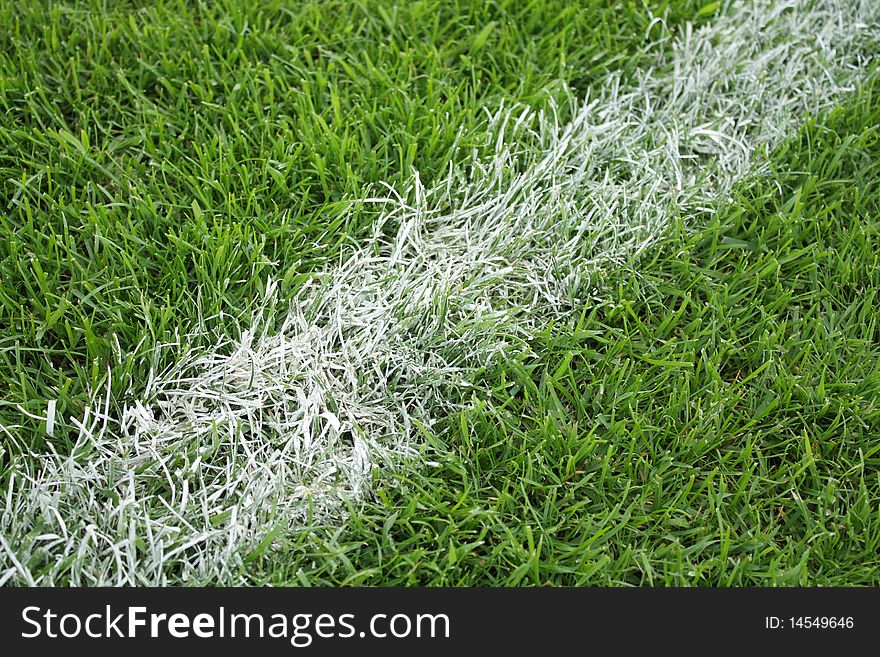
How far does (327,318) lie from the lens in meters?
2.23

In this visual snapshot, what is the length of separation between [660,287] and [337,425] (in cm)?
97

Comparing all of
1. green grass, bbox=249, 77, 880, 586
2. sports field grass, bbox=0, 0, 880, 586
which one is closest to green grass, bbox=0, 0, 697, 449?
sports field grass, bbox=0, 0, 880, 586

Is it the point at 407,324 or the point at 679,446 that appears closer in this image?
the point at 679,446

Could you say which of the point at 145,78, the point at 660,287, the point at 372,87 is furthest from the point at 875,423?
the point at 145,78

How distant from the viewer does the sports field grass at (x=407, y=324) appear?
1904 millimetres

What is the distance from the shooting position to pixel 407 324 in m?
2.19

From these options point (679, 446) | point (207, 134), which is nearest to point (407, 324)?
point (679, 446)

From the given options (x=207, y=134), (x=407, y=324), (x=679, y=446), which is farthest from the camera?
(x=207, y=134)

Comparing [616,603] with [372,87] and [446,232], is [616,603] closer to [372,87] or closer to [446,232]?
[446,232]

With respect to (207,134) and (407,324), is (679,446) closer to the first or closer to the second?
(407,324)

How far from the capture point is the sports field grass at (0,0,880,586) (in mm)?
1904

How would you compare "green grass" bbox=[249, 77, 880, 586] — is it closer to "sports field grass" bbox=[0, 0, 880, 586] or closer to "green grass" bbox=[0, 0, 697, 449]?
"sports field grass" bbox=[0, 0, 880, 586]

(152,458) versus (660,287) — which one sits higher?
(660,287)

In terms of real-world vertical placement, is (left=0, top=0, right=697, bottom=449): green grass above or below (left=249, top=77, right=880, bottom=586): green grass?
above
